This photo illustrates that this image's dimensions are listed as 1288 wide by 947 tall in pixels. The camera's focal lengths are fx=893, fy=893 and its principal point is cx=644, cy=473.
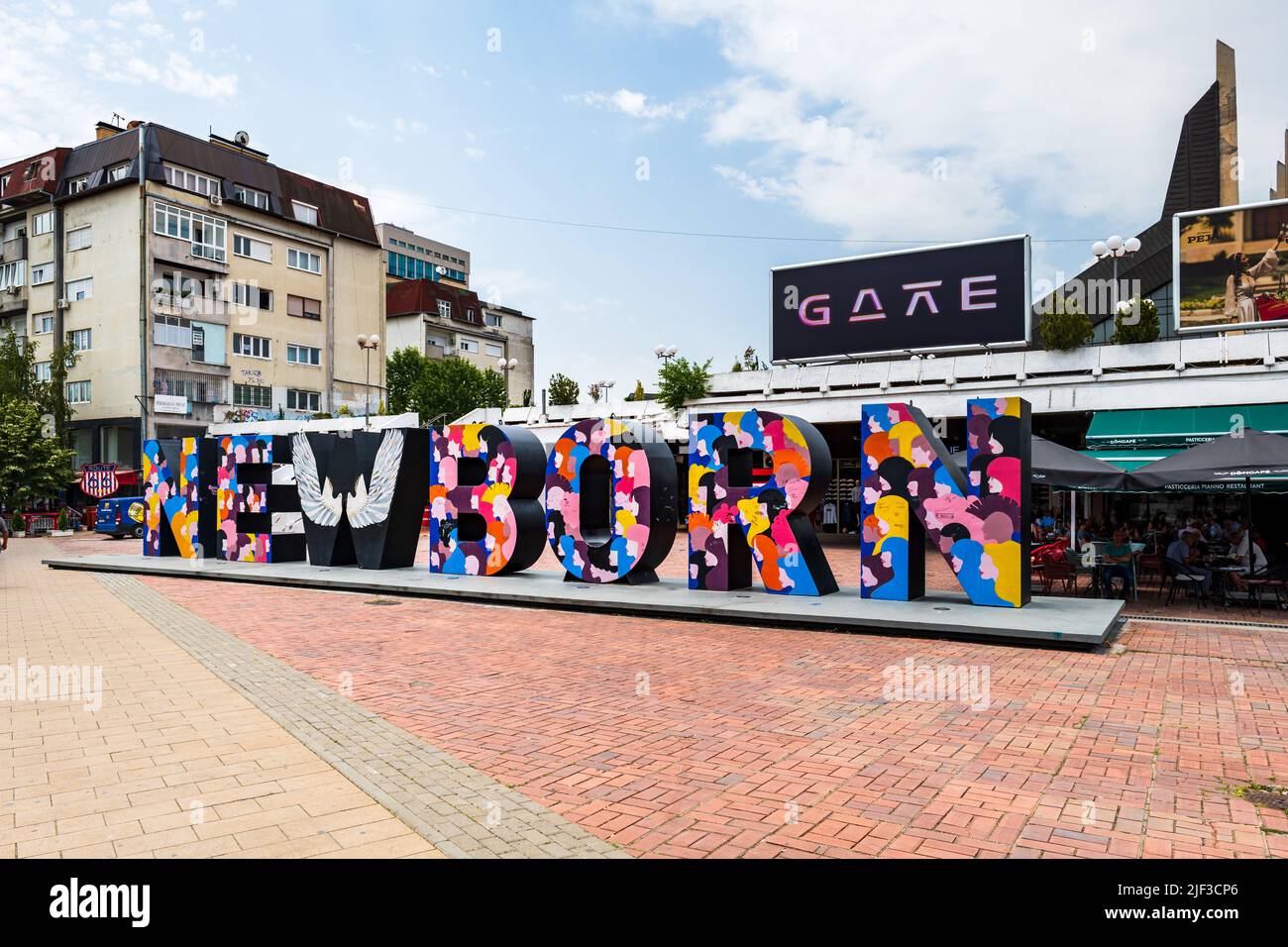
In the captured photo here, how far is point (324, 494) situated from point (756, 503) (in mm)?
9521

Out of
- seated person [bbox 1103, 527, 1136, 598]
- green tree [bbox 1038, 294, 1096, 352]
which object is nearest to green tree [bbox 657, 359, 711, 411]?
green tree [bbox 1038, 294, 1096, 352]

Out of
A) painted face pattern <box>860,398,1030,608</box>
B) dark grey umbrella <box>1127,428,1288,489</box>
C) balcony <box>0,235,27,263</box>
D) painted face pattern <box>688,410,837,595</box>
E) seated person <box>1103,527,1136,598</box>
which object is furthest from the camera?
balcony <box>0,235,27,263</box>

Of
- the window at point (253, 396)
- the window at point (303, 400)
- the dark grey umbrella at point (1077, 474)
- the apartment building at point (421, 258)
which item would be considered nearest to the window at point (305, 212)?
the window at point (303, 400)

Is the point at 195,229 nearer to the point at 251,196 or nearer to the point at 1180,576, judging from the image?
the point at 251,196

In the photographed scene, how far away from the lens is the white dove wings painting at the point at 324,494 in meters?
18.2

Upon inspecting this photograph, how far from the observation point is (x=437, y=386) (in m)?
64.5

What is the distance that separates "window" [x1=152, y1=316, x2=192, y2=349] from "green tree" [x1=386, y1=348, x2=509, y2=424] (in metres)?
18.0

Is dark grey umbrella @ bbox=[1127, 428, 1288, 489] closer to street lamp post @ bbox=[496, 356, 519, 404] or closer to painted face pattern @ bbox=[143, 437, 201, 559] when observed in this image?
painted face pattern @ bbox=[143, 437, 201, 559]

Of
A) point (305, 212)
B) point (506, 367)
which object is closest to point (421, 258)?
point (305, 212)

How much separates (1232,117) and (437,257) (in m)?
74.1

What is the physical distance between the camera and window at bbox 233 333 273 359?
49.6m

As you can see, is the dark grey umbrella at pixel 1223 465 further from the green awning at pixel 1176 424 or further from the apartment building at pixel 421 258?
the apartment building at pixel 421 258

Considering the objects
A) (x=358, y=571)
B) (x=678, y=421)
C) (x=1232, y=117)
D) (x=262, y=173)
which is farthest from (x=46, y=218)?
(x=1232, y=117)

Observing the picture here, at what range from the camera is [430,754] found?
609 cm
